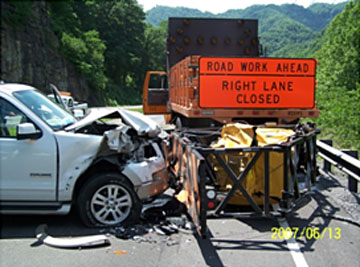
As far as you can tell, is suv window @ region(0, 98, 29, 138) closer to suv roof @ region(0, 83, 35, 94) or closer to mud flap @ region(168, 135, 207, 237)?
suv roof @ region(0, 83, 35, 94)

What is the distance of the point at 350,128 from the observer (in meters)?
12.8

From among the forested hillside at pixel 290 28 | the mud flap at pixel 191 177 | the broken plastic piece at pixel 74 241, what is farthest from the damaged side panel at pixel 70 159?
the forested hillside at pixel 290 28

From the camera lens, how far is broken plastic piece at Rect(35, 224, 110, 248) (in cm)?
473

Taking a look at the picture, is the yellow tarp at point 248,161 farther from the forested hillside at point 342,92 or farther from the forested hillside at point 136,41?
the forested hillside at point 342,92

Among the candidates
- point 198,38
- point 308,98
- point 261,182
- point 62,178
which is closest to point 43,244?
point 62,178

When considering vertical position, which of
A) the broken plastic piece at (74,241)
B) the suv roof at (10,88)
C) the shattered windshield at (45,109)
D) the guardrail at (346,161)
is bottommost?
the broken plastic piece at (74,241)

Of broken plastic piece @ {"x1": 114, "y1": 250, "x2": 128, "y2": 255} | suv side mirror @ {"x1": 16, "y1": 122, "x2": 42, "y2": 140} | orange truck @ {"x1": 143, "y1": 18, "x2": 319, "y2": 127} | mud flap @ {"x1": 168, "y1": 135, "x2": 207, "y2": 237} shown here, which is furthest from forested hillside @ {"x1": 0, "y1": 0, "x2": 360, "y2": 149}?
broken plastic piece @ {"x1": 114, "y1": 250, "x2": 128, "y2": 255}

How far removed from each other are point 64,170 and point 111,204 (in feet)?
2.53

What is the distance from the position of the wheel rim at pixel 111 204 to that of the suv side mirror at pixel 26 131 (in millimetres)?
1113

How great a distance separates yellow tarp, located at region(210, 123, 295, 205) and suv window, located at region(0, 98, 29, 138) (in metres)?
2.86

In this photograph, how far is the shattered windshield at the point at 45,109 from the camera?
5488 millimetres

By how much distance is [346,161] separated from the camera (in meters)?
7.00

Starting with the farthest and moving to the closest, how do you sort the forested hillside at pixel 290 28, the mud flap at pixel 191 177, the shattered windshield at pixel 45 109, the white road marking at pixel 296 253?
the forested hillside at pixel 290 28
the shattered windshield at pixel 45 109
the mud flap at pixel 191 177
the white road marking at pixel 296 253

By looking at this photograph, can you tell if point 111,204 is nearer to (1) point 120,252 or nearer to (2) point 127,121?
(1) point 120,252
